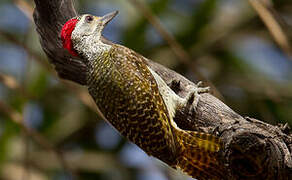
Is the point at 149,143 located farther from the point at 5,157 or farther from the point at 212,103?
the point at 5,157

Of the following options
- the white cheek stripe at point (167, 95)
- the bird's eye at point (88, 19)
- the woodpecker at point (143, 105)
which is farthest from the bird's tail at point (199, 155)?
the bird's eye at point (88, 19)

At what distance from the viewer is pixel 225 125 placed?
3682 mm

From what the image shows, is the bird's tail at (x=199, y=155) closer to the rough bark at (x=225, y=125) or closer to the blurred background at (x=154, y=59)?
the rough bark at (x=225, y=125)

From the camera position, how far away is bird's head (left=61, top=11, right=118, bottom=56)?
192 inches

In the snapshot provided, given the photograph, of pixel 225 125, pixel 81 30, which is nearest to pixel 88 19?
pixel 81 30

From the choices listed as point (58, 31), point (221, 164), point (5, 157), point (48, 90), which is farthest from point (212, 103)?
point (48, 90)

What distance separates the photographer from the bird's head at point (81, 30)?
16.0 feet

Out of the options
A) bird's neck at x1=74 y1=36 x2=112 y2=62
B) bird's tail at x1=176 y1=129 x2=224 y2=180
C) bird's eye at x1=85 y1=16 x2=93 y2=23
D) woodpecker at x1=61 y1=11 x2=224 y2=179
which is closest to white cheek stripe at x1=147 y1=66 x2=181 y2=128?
woodpecker at x1=61 y1=11 x2=224 y2=179

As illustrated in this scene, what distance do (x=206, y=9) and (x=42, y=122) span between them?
9.09 feet

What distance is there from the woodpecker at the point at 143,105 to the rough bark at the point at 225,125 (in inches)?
3.3

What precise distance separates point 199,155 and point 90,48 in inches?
58.6

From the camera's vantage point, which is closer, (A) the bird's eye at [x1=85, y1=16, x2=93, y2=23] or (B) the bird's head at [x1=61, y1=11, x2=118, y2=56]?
(B) the bird's head at [x1=61, y1=11, x2=118, y2=56]

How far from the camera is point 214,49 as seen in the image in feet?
Result: 28.6

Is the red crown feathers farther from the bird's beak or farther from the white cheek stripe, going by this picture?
the white cheek stripe
